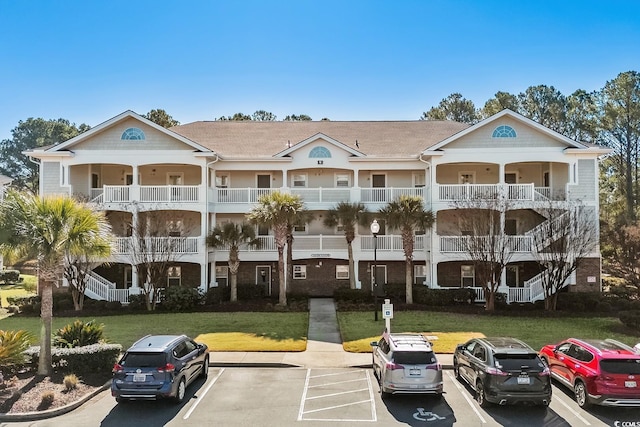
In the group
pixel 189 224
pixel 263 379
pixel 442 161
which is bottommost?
pixel 263 379

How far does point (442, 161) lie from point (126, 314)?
18.7 metres

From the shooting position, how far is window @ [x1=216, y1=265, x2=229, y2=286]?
30.2 m

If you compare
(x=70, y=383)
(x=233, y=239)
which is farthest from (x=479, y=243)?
(x=70, y=383)

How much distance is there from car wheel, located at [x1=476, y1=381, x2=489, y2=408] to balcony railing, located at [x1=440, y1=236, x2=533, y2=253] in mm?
13781

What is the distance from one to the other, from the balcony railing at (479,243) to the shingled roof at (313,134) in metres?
5.82

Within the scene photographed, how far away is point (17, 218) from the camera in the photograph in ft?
44.0

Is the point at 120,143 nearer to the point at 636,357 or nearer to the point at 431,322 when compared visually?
the point at 431,322

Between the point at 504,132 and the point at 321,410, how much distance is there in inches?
841

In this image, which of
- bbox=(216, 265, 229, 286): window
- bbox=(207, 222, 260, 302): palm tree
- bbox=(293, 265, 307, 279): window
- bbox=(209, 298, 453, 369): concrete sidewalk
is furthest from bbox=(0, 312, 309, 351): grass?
bbox=(293, 265, 307, 279): window

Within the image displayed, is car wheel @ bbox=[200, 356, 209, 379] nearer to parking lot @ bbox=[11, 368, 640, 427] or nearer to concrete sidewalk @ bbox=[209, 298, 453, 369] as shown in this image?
parking lot @ bbox=[11, 368, 640, 427]

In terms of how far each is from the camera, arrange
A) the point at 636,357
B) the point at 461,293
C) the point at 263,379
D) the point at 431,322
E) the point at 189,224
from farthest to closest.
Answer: the point at 189,224, the point at 461,293, the point at 431,322, the point at 263,379, the point at 636,357

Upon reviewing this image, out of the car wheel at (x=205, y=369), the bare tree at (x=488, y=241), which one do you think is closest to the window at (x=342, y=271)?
the bare tree at (x=488, y=241)

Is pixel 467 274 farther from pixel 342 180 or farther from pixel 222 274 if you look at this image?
pixel 222 274

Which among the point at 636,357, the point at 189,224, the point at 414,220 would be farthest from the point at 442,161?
the point at 636,357
